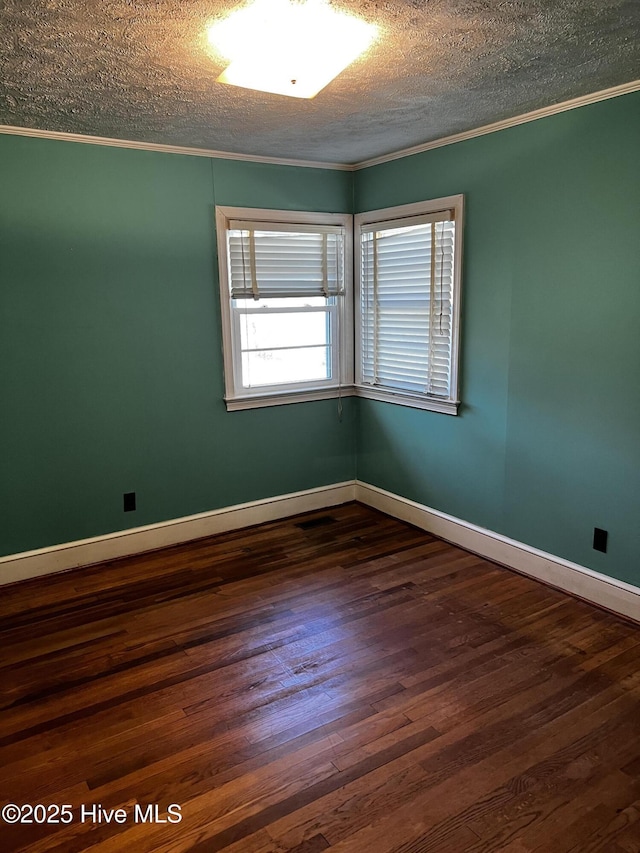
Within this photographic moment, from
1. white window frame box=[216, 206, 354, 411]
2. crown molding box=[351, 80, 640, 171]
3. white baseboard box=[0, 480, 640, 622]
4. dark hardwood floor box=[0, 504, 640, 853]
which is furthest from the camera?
white window frame box=[216, 206, 354, 411]

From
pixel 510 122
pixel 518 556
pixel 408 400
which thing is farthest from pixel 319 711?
pixel 510 122

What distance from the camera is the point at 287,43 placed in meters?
2.04

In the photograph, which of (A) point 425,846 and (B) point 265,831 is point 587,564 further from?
(B) point 265,831

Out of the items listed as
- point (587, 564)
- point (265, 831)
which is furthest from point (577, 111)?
point (265, 831)

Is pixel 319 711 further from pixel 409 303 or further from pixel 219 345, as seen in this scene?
pixel 409 303

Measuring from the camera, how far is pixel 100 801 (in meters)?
1.92

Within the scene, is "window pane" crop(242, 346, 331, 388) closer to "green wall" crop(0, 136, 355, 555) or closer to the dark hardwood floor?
"green wall" crop(0, 136, 355, 555)

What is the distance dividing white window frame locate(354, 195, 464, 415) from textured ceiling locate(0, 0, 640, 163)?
16.2 inches

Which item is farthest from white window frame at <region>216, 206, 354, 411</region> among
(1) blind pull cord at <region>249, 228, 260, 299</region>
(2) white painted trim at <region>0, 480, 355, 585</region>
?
(2) white painted trim at <region>0, 480, 355, 585</region>

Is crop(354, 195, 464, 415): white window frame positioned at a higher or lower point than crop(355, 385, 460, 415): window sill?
A: higher

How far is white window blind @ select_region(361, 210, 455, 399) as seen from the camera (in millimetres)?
3672

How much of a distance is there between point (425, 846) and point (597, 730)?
33.2 inches

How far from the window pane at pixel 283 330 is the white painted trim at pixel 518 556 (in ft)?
4.01

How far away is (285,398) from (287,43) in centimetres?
245
